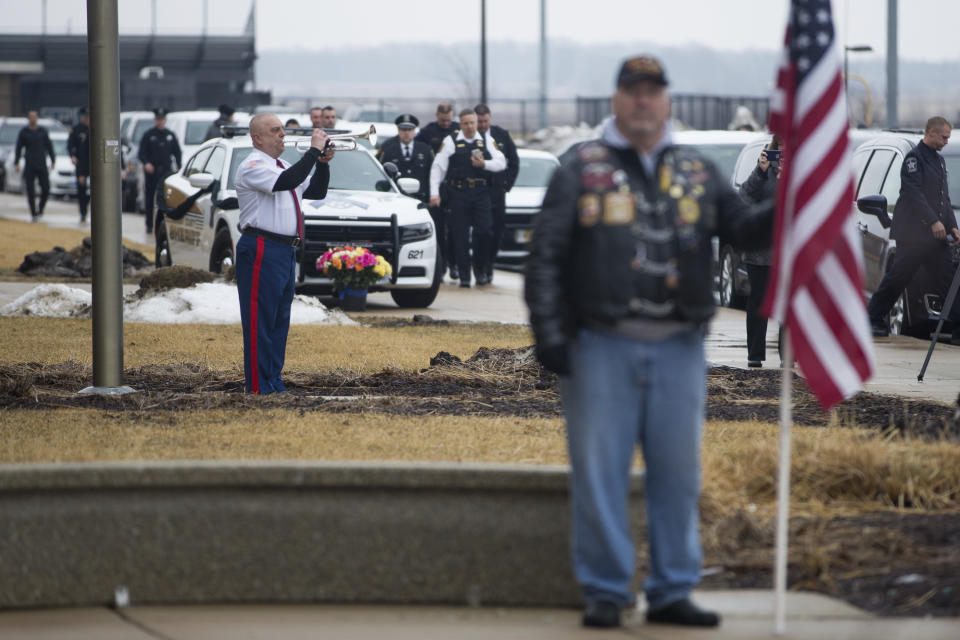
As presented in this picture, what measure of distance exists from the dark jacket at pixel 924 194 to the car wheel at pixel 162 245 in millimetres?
9098

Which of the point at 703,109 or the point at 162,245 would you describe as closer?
the point at 162,245

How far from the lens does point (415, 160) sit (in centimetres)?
1942

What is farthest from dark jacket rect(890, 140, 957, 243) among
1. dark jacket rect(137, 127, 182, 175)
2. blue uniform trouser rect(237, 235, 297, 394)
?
dark jacket rect(137, 127, 182, 175)

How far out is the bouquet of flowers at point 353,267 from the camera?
1495cm

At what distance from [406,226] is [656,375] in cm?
1127

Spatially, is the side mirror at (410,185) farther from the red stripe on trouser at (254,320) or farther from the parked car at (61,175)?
the parked car at (61,175)

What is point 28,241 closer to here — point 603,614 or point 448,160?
point 448,160

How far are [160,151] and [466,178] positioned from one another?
866 centimetres

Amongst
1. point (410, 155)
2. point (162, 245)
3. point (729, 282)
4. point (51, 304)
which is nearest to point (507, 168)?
point (410, 155)

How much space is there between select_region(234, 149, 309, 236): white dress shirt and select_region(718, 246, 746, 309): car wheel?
796 cm

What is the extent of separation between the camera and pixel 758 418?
28.8 ft

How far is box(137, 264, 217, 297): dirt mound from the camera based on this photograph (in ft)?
48.4

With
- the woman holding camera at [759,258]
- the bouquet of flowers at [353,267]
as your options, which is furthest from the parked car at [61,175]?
the woman holding camera at [759,258]

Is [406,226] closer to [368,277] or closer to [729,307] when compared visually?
[368,277]
